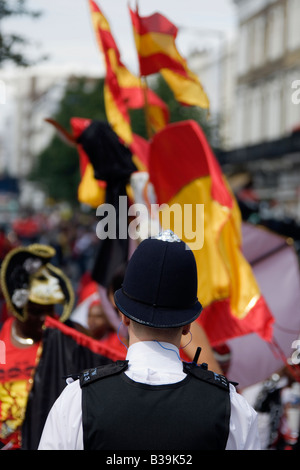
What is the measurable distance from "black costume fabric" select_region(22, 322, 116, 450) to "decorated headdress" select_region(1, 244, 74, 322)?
77cm

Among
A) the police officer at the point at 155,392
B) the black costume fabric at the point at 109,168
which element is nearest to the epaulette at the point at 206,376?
the police officer at the point at 155,392

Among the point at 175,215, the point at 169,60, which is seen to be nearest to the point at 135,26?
the point at 169,60

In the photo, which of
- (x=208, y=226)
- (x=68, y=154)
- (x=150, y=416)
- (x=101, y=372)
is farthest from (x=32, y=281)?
(x=68, y=154)

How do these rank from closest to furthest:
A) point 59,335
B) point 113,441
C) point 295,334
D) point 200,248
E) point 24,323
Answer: point 113,441 < point 59,335 < point 24,323 < point 200,248 < point 295,334

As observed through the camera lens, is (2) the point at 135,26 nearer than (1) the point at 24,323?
No

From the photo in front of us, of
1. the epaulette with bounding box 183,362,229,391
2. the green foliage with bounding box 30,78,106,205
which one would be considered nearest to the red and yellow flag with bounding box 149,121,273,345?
the epaulette with bounding box 183,362,229,391

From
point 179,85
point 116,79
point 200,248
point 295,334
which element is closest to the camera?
point 200,248

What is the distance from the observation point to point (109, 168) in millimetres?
4945

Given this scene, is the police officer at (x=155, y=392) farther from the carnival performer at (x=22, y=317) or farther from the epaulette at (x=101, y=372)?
the carnival performer at (x=22, y=317)

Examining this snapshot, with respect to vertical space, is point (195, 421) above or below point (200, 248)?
above

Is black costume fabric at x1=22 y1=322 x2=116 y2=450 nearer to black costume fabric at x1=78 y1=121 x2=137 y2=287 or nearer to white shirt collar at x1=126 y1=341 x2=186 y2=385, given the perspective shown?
white shirt collar at x1=126 y1=341 x2=186 y2=385
